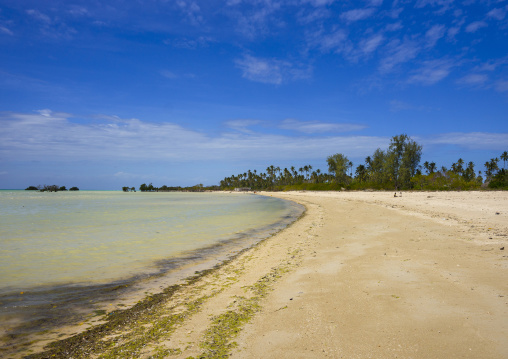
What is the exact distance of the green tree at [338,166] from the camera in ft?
411

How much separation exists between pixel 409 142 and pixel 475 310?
319 feet

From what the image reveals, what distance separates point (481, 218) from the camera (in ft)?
61.2

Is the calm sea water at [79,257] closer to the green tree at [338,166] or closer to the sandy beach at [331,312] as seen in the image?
the sandy beach at [331,312]

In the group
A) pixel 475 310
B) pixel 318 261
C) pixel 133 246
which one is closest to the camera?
pixel 475 310

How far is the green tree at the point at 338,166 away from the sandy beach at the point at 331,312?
392ft

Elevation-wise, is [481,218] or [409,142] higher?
[409,142]

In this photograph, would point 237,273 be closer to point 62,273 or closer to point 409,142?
point 62,273

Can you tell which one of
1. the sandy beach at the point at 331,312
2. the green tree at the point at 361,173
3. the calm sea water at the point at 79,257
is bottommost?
the calm sea water at the point at 79,257

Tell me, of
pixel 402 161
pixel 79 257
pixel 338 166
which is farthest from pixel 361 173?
pixel 79 257

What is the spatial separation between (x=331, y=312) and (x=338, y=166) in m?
126

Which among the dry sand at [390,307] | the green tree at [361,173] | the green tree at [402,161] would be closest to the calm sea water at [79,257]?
the dry sand at [390,307]

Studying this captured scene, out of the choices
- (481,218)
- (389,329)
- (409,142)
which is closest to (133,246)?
(389,329)

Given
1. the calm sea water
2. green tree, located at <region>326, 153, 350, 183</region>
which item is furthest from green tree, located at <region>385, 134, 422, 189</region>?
the calm sea water

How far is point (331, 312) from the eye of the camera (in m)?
5.46
